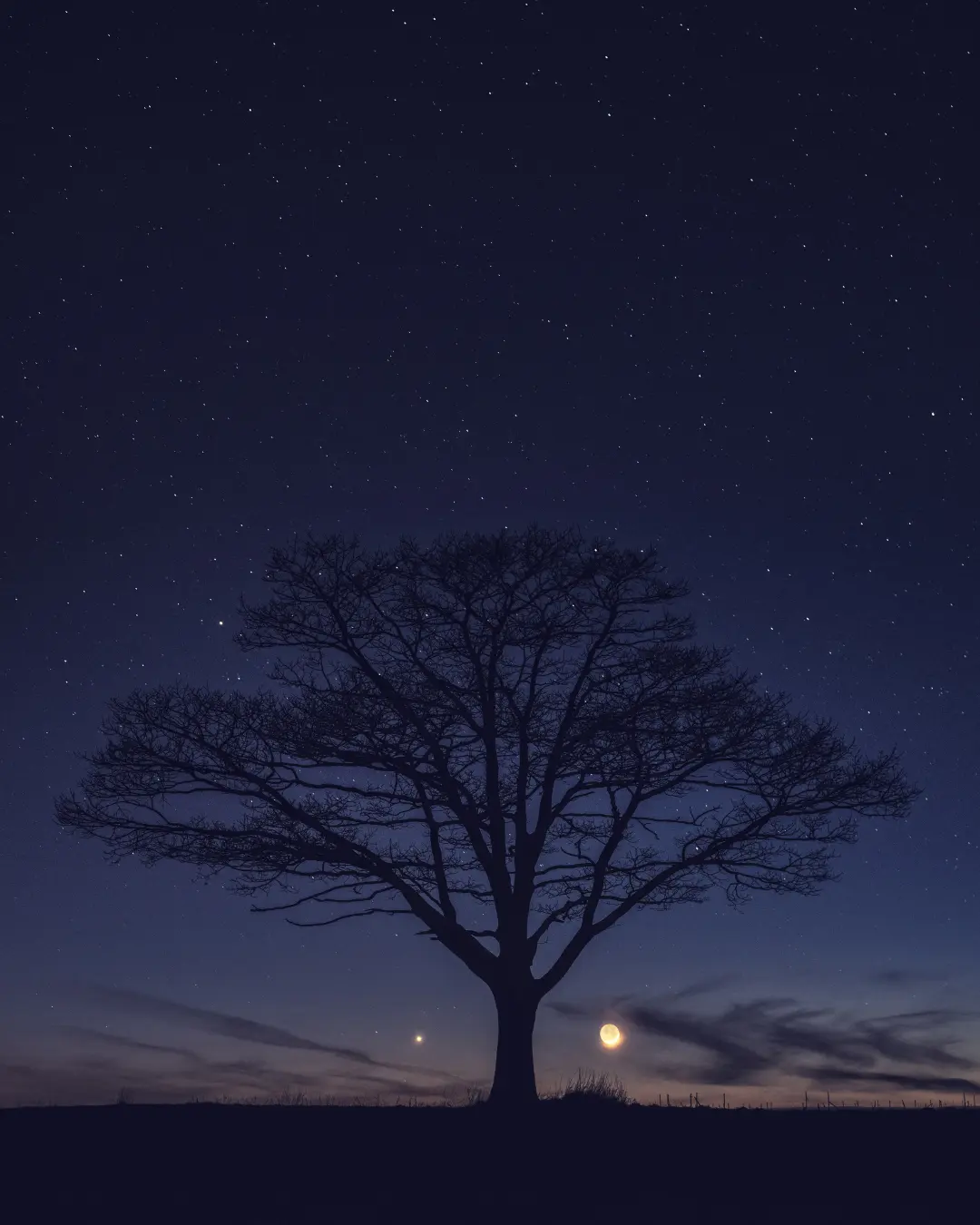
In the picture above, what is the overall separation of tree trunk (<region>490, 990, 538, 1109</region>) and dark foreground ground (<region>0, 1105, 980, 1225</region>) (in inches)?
25.1

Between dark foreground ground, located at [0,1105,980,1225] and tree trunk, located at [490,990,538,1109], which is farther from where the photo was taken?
tree trunk, located at [490,990,538,1109]

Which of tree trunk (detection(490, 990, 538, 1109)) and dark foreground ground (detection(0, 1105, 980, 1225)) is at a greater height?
tree trunk (detection(490, 990, 538, 1109))

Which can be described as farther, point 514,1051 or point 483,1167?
point 514,1051

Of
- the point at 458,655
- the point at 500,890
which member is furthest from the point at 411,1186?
the point at 458,655

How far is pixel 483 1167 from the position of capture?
36.2ft

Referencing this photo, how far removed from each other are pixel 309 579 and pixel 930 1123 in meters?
Answer: 10.9

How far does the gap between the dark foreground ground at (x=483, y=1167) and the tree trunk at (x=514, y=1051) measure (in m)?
0.64

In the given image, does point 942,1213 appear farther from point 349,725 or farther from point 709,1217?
point 349,725

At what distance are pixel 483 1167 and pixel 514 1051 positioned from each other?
209 inches

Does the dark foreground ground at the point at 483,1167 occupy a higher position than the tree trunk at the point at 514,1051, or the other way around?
the tree trunk at the point at 514,1051

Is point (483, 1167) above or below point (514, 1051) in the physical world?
below

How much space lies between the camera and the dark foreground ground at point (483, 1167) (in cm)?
922

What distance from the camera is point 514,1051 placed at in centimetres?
1627

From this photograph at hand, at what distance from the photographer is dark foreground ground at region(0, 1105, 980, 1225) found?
9.22 m
